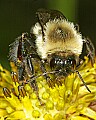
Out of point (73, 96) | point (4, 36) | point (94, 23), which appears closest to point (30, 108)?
point (73, 96)

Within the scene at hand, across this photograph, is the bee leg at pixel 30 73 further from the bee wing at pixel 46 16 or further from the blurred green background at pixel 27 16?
the blurred green background at pixel 27 16

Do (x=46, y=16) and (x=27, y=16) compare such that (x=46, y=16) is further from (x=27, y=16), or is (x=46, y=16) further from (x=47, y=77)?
(x=27, y=16)

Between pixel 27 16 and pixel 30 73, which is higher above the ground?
pixel 27 16

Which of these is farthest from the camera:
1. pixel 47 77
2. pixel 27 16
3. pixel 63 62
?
pixel 27 16

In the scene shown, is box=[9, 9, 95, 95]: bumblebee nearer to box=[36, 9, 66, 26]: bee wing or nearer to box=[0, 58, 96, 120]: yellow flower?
box=[36, 9, 66, 26]: bee wing

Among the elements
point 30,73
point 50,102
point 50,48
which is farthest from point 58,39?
point 50,102

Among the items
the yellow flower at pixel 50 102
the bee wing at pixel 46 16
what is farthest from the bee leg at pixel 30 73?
the bee wing at pixel 46 16
